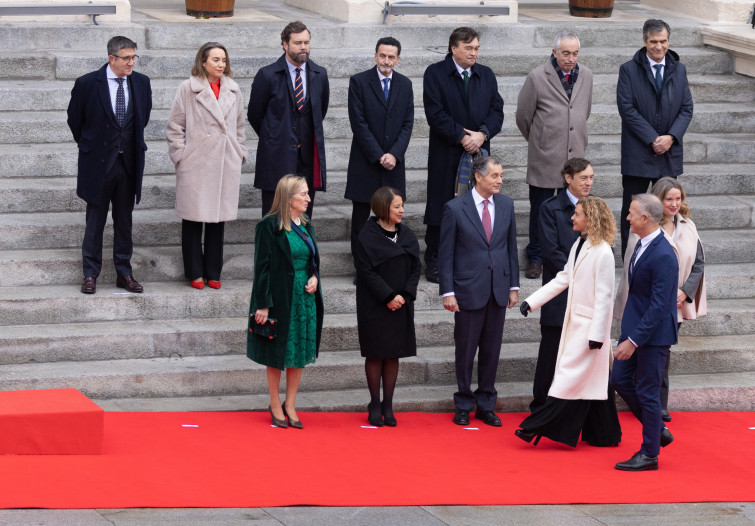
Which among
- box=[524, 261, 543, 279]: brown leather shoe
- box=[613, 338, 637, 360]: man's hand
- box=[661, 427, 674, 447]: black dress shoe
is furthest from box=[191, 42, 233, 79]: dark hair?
box=[661, 427, 674, 447]: black dress shoe

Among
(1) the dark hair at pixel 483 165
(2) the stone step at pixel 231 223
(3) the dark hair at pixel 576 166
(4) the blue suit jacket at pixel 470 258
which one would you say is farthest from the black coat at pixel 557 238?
(2) the stone step at pixel 231 223

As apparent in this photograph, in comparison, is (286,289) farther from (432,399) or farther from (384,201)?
(432,399)

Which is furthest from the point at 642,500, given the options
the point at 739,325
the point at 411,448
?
the point at 739,325

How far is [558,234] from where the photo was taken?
9172mm

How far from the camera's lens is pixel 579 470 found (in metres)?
8.41

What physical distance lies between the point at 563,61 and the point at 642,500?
3.99 metres

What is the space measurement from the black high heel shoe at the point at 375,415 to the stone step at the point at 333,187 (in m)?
3.03

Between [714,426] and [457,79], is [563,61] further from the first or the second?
[714,426]

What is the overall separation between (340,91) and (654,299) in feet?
17.5

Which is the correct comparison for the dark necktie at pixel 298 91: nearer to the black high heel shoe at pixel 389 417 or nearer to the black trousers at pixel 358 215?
the black trousers at pixel 358 215

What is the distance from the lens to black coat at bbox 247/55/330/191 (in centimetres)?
1034

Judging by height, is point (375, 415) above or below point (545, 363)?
below

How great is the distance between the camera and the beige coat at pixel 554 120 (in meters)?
10.7

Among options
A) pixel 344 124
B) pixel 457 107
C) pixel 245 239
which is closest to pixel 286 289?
pixel 245 239
